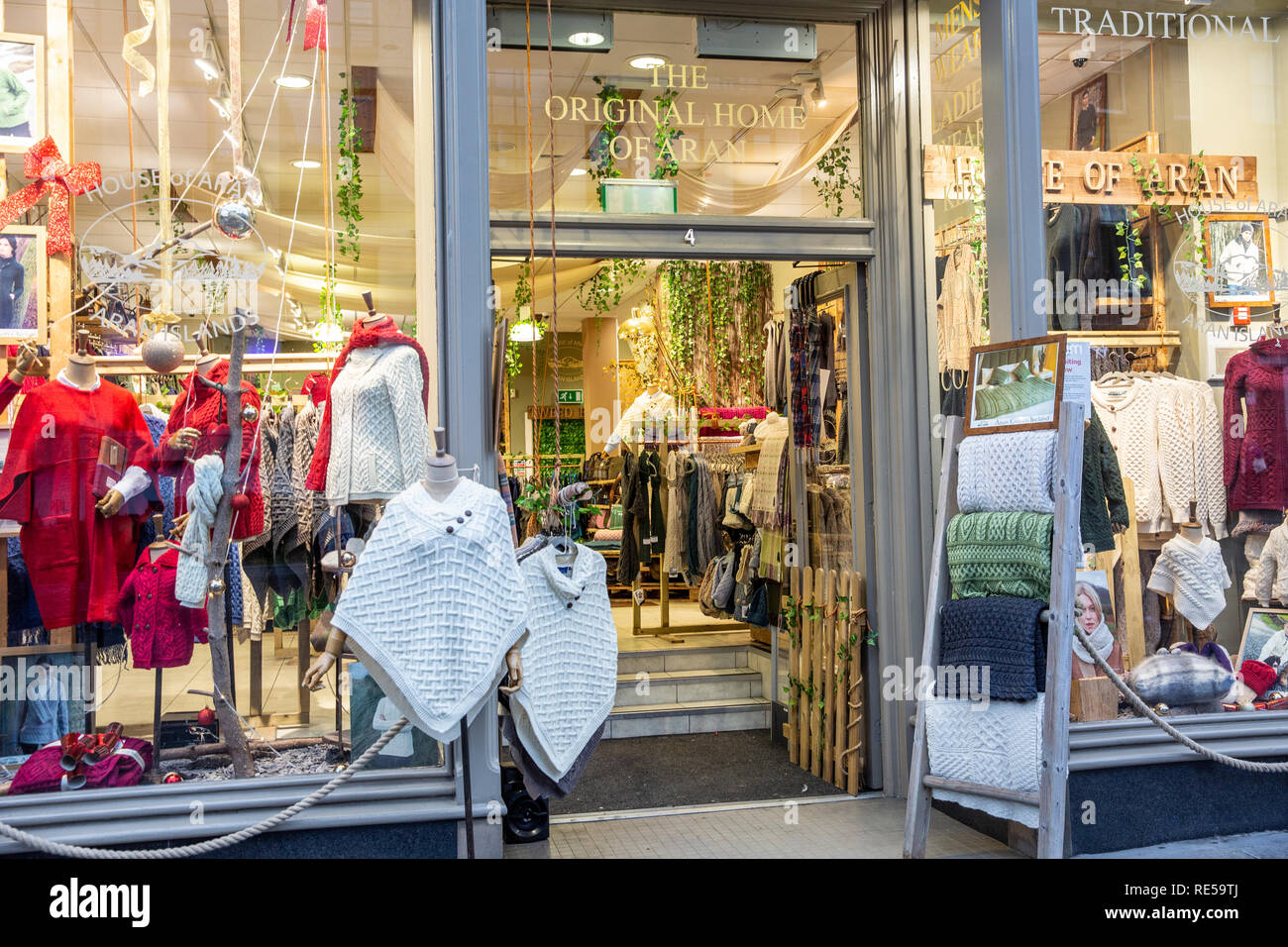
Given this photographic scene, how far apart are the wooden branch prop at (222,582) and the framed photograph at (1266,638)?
404cm

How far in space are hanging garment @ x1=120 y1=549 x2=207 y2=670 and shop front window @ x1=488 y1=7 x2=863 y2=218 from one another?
6.35 ft

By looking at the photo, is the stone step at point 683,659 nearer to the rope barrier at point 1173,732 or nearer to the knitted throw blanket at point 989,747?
the rope barrier at point 1173,732

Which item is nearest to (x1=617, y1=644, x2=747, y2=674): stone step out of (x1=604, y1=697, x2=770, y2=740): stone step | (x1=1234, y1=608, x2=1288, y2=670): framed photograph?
(x1=604, y1=697, x2=770, y2=740): stone step

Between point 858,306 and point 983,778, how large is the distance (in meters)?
2.31

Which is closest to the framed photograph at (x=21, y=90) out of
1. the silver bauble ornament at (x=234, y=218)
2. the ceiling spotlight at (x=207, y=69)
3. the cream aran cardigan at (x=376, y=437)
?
the ceiling spotlight at (x=207, y=69)

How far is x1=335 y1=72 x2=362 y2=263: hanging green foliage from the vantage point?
4.15 m

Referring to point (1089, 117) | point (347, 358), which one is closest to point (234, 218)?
point (347, 358)

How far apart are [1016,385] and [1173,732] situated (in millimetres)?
1349

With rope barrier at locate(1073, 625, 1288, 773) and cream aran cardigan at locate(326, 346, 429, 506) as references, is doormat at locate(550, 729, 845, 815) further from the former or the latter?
cream aran cardigan at locate(326, 346, 429, 506)

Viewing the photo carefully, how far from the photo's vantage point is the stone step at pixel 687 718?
20.5 feet

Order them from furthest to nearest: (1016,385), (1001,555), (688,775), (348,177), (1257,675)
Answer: (688,775)
(1257,675)
(348,177)
(1016,385)
(1001,555)

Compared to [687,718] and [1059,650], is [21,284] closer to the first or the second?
[1059,650]

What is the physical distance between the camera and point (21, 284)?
3826 millimetres

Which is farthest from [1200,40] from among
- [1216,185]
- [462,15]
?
[462,15]
